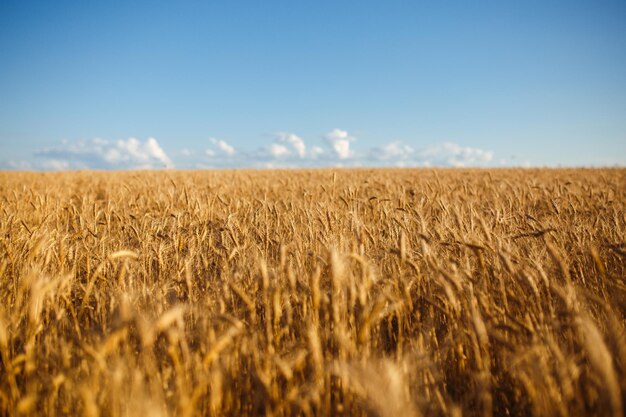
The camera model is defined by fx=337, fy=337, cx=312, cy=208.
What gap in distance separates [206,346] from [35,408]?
1.81 ft

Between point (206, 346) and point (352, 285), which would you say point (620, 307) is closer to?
point (352, 285)

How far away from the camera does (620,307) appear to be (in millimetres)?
1562

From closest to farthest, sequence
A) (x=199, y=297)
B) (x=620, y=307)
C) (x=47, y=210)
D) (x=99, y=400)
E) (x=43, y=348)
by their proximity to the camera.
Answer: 1. (x=99, y=400)
2. (x=43, y=348)
3. (x=620, y=307)
4. (x=199, y=297)
5. (x=47, y=210)

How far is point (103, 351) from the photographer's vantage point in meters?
0.81

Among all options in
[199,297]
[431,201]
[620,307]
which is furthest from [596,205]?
[199,297]

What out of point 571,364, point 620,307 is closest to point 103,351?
point 571,364

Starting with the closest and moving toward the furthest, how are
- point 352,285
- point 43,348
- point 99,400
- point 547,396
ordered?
point 547,396
point 99,400
point 352,285
point 43,348

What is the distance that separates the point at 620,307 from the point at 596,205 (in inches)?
128

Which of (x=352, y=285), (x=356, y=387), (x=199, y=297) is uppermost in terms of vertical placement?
A: (x=352, y=285)

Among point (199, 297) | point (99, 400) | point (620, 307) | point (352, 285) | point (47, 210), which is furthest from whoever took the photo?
point (47, 210)

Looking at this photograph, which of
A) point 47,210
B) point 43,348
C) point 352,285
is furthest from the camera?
point 47,210

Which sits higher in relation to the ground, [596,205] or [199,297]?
[596,205]

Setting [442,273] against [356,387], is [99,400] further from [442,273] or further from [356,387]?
[442,273]

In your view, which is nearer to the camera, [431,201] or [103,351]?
[103,351]
